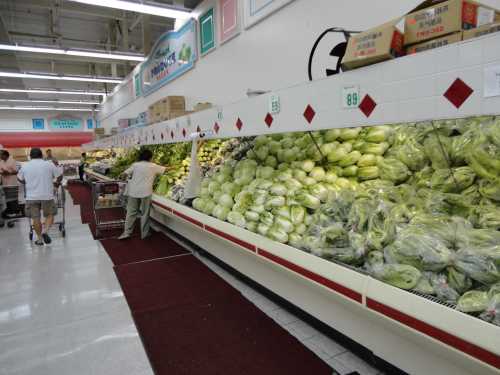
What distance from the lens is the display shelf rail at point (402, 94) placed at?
141 centimetres

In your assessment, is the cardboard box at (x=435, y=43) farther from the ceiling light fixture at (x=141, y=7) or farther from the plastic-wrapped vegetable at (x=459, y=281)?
the ceiling light fixture at (x=141, y=7)

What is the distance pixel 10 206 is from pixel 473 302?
30.1ft

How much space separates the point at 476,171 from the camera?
6.30 feet

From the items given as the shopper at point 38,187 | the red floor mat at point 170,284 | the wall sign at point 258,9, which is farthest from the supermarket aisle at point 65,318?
the wall sign at point 258,9

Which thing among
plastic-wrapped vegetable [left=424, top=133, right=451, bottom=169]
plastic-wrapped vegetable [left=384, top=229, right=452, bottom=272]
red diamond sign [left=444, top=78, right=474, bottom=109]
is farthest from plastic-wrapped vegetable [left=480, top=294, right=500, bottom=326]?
plastic-wrapped vegetable [left=424, top=133, right=451, bottom=169]

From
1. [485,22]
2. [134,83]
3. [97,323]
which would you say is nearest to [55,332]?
[97,323]

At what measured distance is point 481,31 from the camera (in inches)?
57.4

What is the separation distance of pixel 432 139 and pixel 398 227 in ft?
2.35

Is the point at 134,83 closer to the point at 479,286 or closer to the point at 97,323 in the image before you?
the point at 97,323

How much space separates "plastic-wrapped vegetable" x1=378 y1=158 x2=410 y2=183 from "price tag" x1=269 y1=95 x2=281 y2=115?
903 mm

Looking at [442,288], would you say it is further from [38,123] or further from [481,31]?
[38,123]

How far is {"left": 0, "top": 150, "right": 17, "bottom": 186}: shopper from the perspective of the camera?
7180 millimetres

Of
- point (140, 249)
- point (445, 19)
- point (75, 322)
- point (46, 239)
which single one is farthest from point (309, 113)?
point (46, 239)

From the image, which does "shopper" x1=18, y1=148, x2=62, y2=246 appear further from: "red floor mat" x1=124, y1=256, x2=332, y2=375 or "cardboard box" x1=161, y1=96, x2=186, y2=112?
"red floor mat" x1=124, y1=256, x2=332, y2=375
